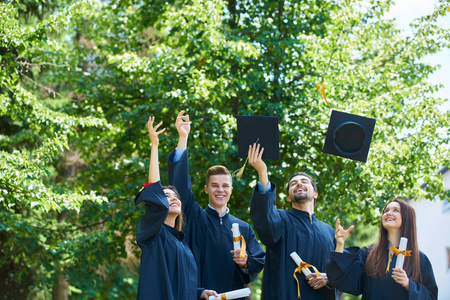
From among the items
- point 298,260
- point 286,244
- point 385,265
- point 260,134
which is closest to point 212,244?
point 286,244

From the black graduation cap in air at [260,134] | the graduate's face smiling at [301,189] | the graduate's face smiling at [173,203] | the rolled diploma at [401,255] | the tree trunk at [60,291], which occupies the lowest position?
the tree trunk at [60,291]

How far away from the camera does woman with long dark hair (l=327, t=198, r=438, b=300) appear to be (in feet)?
13.8

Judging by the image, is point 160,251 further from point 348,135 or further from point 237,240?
point 348,135

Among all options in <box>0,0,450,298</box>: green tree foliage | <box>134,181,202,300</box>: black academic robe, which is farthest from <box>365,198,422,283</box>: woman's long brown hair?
<box>0,0,450,298</box>: green tree foliage

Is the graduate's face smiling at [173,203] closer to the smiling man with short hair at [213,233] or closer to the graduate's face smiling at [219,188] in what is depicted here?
the smiling man with short hair at [213,233]

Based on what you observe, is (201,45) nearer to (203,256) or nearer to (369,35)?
(369,35)

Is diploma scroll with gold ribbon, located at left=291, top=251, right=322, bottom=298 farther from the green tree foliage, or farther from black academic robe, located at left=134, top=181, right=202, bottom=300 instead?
the green tree foliage

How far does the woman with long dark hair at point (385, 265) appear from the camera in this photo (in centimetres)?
420

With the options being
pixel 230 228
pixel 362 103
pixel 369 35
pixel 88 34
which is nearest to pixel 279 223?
pixel 230 228

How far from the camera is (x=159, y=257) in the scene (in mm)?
3879

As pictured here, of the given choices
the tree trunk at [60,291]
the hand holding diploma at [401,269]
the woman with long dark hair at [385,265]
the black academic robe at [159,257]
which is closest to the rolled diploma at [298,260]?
the woman with long dark hair at [385,265]

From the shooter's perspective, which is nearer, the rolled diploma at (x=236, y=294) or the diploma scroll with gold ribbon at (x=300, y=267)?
the rolled diploma at (x=236, y=294)

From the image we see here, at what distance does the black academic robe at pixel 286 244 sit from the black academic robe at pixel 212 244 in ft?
0.63

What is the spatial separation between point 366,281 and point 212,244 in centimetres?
128
